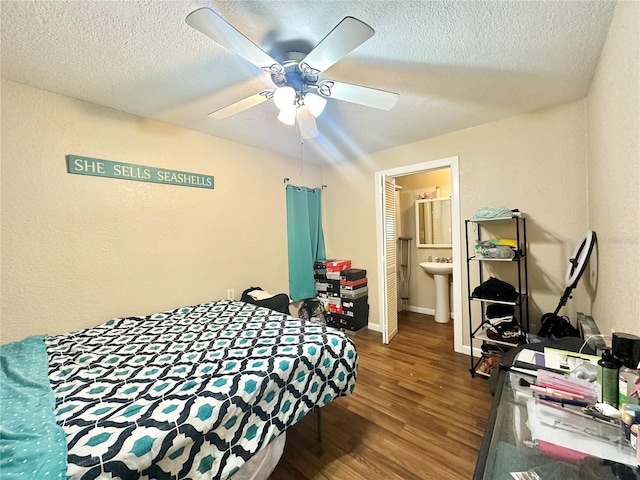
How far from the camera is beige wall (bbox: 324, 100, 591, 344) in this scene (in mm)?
2117

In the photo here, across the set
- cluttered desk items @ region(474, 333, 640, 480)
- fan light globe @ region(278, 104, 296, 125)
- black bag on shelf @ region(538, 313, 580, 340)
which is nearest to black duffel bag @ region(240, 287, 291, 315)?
fan light globe @ region(278, 104, 296, 125)

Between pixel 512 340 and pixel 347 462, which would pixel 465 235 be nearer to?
pixel 512 340

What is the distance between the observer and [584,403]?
34.3 inches

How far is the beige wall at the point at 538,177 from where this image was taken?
212 cm

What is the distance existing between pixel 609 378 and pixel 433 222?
136 inches

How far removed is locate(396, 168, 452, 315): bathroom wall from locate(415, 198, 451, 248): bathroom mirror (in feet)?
0.28

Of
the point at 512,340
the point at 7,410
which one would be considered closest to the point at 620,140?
the point at 512,340

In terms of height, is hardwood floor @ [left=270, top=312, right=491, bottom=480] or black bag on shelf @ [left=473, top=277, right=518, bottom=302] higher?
black bag on shelf @ [left=473, top=277, right=518, bottom=302]

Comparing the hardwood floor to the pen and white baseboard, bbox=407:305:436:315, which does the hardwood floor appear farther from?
white baseboard, bbox=407:305:436:315

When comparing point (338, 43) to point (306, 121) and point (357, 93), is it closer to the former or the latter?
point (357, 93)

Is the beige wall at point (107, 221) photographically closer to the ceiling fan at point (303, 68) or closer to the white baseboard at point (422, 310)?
the ceiling fan at point (303, 68)

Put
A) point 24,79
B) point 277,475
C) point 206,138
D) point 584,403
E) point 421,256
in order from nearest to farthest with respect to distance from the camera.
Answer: point 584,403, point 277,475, point 24,79, point 206,138, point 421,256

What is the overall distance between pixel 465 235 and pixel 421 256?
164cm

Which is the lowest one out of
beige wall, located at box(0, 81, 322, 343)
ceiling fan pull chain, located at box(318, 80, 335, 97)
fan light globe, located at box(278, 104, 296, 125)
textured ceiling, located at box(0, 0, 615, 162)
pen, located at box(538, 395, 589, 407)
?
pen, located at box(538, 395, 589, 407)
